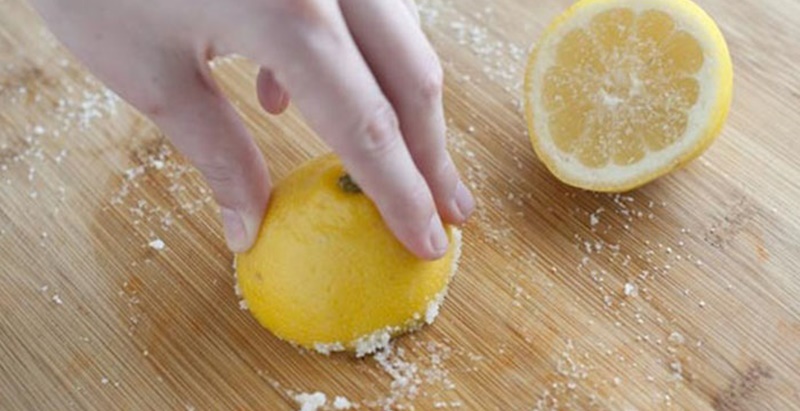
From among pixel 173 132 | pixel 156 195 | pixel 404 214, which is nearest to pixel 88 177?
pixel 156 195

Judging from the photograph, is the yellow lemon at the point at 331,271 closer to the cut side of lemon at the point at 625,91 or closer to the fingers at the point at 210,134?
the fingers at the point at 210,134

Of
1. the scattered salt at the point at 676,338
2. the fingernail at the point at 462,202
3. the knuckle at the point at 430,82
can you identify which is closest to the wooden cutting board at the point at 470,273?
the scattered salt at the point at 676,338

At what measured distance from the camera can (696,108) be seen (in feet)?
4.97

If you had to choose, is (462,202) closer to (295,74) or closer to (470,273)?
(470,273)

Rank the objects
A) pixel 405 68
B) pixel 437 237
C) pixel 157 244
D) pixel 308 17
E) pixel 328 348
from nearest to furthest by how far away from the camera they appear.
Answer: pixel 308 17
pixel 405 68
pixel 437 237
pixel 328 348
pixel 157 244

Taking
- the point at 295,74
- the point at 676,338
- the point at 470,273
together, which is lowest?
the point at 676,338

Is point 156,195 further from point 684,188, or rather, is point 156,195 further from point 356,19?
point 684,188

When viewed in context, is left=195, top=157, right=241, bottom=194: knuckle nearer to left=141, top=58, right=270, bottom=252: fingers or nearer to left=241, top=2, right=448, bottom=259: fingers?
left=141, top=58, right=270, bottom=252: fingers

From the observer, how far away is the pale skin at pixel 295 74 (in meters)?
1.09

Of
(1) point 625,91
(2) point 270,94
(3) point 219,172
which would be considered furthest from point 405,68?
(1) point 625,91

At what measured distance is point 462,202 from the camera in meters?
1.42

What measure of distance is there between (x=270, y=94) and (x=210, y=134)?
1.06ft

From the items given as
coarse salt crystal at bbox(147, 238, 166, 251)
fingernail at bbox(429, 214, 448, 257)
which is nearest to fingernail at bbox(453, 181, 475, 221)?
fingernail at bbox(429, 214, 448, 257)

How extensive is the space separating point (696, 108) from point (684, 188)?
0.50 feet
